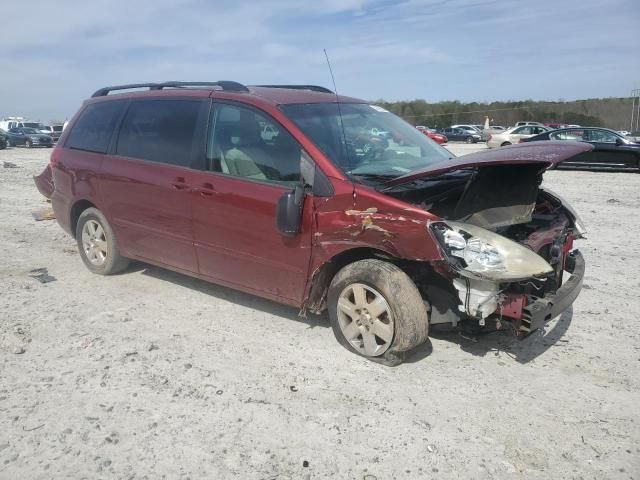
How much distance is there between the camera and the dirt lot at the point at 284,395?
2762mm

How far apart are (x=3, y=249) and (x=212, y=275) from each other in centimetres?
387

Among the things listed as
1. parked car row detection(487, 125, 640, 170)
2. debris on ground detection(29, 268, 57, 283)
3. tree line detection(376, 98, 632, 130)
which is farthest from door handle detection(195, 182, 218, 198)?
tree line detection(376, 98, 632, 130)

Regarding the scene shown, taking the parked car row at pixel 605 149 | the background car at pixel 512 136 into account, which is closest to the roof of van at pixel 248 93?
the parked car row at pixel 605 149

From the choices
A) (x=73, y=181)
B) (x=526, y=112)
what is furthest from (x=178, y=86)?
(x=526, y=112)

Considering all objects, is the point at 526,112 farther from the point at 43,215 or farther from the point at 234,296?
the point at 234,296

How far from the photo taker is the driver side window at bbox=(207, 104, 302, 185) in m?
4.00

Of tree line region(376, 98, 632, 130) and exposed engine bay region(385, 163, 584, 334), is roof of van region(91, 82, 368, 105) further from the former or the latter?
tree line region(376, 98, 632, 130)

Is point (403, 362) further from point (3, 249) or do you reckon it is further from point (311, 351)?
point (3, 249)

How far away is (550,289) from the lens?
3.72 metres

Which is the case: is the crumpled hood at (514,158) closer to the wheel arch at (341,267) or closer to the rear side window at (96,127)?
the wheel arch at (341,267)

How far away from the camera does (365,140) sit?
4402mm

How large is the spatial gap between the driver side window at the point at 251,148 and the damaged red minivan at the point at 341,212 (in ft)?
0.04

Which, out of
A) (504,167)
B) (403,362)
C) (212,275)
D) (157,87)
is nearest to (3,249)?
(157,87)

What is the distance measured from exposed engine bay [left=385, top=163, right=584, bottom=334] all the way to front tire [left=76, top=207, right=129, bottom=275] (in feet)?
10.3
